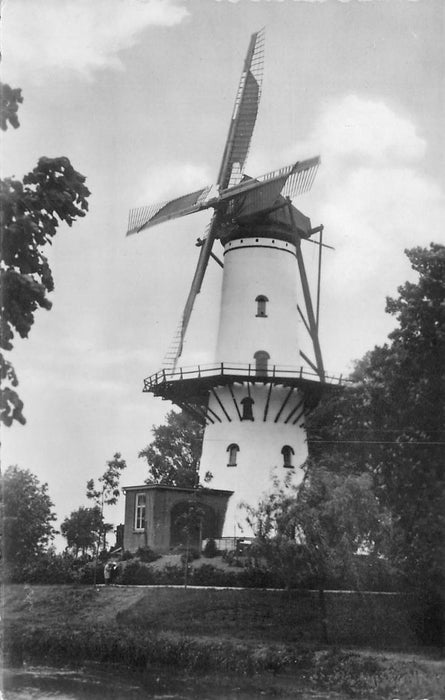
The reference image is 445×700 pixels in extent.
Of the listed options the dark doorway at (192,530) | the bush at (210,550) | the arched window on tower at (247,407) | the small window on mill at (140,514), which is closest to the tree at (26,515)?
the small window on mill at (140,514)

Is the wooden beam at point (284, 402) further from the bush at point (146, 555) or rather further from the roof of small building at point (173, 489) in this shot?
the bush at point (146, 555)

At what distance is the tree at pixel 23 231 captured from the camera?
9.44 metres

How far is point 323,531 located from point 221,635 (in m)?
3.49

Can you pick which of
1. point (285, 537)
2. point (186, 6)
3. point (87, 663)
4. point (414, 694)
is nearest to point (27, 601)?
point (87, 663)

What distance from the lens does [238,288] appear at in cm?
3166

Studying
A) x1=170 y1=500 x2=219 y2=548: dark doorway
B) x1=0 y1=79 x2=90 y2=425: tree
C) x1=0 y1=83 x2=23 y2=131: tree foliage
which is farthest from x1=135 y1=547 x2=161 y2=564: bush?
x1=0 y1=83 x2=23 y2=131: tree foliage

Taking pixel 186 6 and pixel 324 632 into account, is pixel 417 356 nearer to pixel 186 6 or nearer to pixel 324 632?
pixel 324 632

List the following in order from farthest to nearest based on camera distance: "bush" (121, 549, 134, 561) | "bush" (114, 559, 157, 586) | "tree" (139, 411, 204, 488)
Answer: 1. "tree" (139, 411, 204, 488)
2. "bush" (121, 549, 134, 561)
3. "bush" (114, 559, 157, 586)

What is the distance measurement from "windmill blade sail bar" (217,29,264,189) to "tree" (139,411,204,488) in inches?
603

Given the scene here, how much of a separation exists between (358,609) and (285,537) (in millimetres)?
3287

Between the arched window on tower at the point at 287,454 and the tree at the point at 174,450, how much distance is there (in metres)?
13.2

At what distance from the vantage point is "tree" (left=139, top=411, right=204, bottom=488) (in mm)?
44406

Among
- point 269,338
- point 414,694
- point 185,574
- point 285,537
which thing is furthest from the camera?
point 269,338

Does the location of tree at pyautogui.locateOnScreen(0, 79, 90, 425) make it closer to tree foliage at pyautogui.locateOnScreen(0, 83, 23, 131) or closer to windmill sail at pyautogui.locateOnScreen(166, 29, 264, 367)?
tree foliage at pyautogui.locateOnScreen(0, 83, 23, 131)
